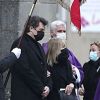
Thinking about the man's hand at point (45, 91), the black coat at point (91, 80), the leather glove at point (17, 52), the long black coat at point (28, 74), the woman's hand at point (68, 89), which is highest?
the leather glove at point (17, 52)

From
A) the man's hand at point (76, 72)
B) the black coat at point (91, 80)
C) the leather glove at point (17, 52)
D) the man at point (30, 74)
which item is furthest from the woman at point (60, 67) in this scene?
the leather glove at point (17, 52)

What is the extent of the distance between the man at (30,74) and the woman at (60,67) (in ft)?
1.65

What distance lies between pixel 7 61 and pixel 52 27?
2.10 meters

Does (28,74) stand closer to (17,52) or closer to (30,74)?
(30,74)

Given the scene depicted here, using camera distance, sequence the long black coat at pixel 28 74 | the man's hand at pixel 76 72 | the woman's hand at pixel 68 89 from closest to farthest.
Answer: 1. the long black coat at pixel 28 74
2. the woman's hand at pixel 68 89
3. the man's hand at pixel 76 72

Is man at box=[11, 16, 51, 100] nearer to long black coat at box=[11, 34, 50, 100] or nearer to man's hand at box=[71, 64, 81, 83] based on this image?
long black coat at box=[11, 34, 50, 100]

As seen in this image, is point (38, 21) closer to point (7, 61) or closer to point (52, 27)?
point (52, 27)

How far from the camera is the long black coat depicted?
24.8ft

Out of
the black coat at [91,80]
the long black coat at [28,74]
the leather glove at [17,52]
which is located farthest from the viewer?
the black coat at [91,80]

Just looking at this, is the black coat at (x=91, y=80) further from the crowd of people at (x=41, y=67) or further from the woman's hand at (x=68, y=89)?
the woman's hand at (x=68, y=89)

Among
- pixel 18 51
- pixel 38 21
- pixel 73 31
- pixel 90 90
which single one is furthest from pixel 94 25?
pixel 18 51

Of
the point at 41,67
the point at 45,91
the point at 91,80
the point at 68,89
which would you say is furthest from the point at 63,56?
the point at 91,80

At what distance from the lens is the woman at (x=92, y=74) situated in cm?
941

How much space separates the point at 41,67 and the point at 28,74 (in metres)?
0.23
